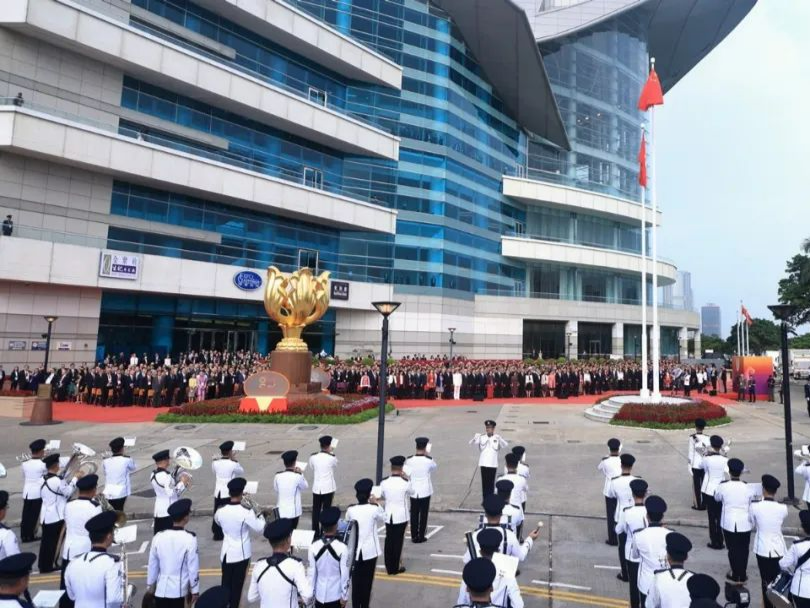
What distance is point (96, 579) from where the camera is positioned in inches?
184

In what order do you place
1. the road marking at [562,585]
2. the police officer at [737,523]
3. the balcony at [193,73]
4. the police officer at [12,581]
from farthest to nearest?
1. the balcony at [193,73]
2. the police officer at [737,523]
3. the road marking at [562,585]
4. the police officer at [12,581]

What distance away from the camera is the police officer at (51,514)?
761cm

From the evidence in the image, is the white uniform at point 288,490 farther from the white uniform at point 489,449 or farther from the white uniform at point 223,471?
the white uniform at point 489,449

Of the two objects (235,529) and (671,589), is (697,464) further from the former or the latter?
(235,529)

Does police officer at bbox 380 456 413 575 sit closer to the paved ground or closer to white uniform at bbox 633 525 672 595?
the paved ground

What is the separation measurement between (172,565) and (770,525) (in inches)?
275

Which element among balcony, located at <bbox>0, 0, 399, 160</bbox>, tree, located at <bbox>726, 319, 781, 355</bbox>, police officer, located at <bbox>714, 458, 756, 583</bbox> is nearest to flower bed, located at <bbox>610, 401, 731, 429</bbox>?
police officer, located at <bbox>714, 458, 756, 583</bbox>

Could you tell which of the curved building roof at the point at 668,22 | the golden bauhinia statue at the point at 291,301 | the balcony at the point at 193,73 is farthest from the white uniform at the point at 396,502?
the curved building roof at the point at 668,22

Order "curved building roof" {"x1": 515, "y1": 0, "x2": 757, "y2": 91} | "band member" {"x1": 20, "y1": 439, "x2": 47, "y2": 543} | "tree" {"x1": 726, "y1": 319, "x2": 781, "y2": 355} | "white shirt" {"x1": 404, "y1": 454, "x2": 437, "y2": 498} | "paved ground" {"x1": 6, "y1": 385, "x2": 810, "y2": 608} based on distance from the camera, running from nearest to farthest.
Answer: "paved ground" {"x1": 6, "y1": 385, "x2": 810, "y2": 608}, "band member" {"x1": 20, "y1": 439, "x2": 47, "y2": 543}, "white shirt" {"x1": 404, "y1": 454, "x2": 437, "y2": 498}, "curved building roof" {"x1": 515, "y1": 0, "x2": 757, "y2": 91}, "tree" {"x1": 726, "y1": 319, "x2": 781, "y2": 355}

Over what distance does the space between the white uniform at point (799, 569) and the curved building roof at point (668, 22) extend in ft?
183

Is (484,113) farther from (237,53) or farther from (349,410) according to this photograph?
(349,410)

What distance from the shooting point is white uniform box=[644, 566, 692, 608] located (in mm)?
4605

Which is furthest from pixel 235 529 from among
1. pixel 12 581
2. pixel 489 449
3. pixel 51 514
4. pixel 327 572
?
pixel 489 449

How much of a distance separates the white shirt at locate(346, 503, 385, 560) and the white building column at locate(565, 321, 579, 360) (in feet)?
162
